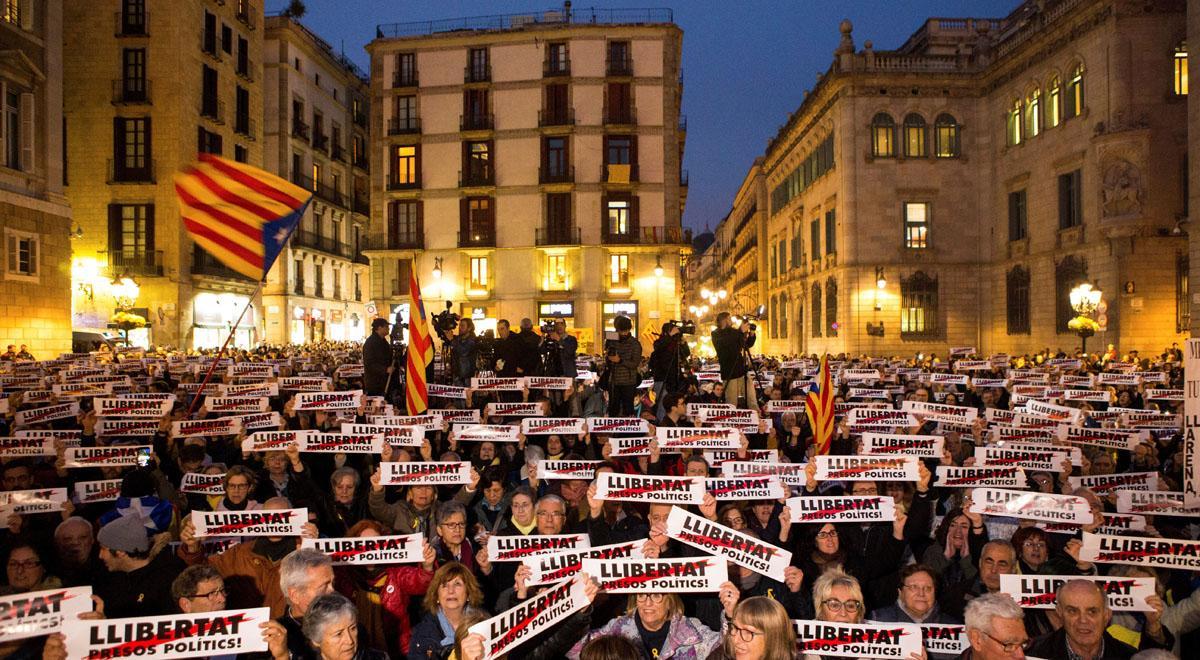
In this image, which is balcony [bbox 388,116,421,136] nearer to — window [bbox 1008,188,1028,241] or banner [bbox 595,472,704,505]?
window [bbox 1008,188,1028,241]

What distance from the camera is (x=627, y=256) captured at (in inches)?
1809

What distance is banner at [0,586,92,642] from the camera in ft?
13.0

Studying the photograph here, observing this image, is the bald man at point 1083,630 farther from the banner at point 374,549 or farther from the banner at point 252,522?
the banner at point 252,522

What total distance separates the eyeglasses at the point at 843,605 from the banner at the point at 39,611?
393 centimetres

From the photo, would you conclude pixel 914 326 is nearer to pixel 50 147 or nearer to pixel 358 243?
pixel 50 147

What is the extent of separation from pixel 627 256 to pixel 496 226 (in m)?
7.33

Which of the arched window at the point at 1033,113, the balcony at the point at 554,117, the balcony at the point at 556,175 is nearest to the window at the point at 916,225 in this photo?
the arched window at the point at 1033,113

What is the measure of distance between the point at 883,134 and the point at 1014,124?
5.44 m

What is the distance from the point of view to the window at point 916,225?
38.8 meters

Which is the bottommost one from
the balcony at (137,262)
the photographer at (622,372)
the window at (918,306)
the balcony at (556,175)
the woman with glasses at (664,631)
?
the woman with glasses at (664,631)

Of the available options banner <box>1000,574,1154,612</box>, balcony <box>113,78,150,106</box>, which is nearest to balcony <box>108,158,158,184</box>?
balcony <box>113,78,150,106</box>

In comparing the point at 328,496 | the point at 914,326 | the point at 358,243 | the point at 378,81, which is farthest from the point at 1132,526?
the point at 358,243

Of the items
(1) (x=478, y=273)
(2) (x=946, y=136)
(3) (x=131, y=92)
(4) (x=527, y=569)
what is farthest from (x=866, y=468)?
(3) (x=131, y=92)

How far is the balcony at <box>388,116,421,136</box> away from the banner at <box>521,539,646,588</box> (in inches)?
1753
